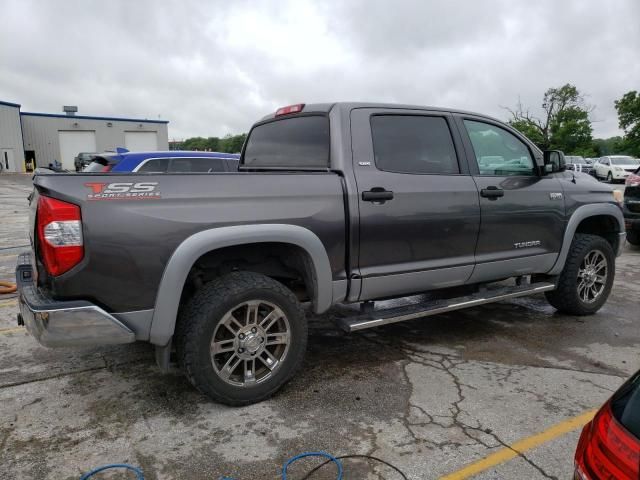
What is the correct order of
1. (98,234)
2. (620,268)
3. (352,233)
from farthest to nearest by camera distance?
(620,268) → (352,233) → (98,234)

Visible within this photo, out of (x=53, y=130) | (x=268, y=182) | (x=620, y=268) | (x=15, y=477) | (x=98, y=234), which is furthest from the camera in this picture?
(x=53, y=130)

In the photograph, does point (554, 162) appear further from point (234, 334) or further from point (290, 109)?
point (234, 334)

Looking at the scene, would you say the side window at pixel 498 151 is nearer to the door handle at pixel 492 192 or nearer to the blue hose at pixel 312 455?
the door handle at pixel 492 192

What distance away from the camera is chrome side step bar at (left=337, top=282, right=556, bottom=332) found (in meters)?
3.47

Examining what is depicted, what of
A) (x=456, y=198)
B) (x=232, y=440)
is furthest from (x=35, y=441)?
(x=456, y=198)

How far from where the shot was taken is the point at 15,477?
242 centimetres

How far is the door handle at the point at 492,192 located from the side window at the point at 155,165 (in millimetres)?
6147

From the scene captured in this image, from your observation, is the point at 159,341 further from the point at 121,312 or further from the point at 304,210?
the point at 304,210

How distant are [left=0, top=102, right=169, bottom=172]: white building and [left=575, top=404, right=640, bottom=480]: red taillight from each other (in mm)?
52924

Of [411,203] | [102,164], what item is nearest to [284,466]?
[411,203]

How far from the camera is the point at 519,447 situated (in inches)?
106

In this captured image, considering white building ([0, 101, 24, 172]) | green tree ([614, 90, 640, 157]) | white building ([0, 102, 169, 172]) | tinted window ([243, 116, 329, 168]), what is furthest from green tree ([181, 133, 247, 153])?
tinted window ([243, 116, 329, 168])

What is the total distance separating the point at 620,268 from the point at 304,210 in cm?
632

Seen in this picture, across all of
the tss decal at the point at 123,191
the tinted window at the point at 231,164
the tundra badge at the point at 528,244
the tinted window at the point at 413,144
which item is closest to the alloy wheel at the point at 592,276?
the tundra badge at the point at 528,244
